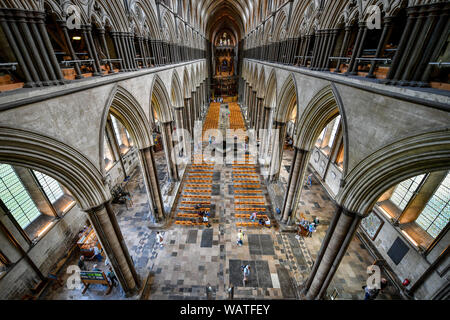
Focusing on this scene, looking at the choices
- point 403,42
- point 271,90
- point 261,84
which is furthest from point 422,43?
point 261,84

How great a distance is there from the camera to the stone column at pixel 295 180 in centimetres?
966

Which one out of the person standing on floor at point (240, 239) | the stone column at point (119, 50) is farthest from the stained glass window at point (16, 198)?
the person standing on floor at point (240, 239)

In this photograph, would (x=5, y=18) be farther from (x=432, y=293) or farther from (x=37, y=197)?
(x=432, y=293)

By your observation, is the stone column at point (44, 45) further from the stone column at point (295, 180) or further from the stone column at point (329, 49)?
the stone column at point (295, 180)

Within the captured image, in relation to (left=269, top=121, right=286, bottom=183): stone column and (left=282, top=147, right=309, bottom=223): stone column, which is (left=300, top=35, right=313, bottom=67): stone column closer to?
(left=269, top=121, right=286, bottom=183): stone column

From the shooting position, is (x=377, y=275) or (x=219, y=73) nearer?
(x=377, y=275)

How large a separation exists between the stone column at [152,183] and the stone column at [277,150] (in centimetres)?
783

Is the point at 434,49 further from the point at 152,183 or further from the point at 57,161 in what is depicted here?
A: the point at 152,183

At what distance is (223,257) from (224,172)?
24.9 ft

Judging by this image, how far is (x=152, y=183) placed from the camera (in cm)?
1048

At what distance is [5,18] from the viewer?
411cm

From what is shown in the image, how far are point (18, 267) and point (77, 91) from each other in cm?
747

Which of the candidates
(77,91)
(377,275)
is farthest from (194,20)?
(377,275)

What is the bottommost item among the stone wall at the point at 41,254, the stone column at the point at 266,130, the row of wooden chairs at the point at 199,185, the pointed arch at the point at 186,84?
the row of wooden chairs at the point at 199,185
